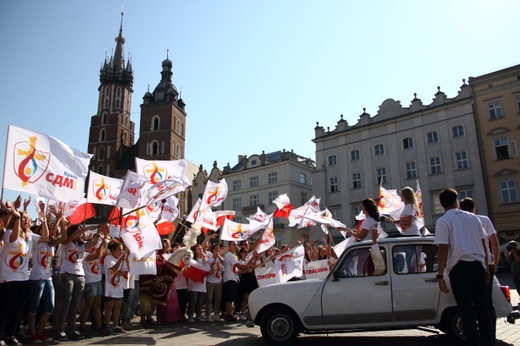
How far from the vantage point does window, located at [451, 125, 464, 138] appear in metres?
37.8

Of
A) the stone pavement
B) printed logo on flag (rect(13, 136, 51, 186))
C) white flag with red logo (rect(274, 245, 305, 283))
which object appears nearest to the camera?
printed logo on flag (rect(13, 136, 51, 186))

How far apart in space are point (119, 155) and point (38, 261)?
77181 millimetres

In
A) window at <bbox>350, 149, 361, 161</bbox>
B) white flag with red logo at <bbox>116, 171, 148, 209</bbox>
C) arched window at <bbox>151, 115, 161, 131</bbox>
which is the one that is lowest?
white flag with red logo at <bbox>116, 171, 148, 209</bbox>

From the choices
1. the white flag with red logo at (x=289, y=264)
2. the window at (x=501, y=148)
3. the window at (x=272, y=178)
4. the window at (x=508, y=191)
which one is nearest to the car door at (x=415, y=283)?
the white flag with red logo at (x=289, y=264)

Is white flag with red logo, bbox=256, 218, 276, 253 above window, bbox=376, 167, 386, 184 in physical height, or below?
below

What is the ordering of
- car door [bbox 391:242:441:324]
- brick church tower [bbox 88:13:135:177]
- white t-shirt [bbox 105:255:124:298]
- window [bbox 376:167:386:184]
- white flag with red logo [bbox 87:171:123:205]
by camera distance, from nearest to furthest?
1. car door [bbox 391:242:441:324]
2. white t-shirt [bbox 105:255:124:298]
3. white flag with red logo [bbox 87:171:123:205]
4. window [bbox 376:167:386:184]
5. brick church tower [bbox 88:13:135:177]

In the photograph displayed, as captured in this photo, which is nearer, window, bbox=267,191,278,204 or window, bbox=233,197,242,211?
window, bbox=267,191,278,204

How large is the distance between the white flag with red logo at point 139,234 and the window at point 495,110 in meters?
36.0

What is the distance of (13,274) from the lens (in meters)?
6.81

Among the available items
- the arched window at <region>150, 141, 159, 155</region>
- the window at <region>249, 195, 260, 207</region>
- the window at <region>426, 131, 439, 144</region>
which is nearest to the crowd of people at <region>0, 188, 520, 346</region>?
the window at <region>426, 131, 439, 144</region>

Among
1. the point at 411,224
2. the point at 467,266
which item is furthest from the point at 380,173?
the point at 467,266

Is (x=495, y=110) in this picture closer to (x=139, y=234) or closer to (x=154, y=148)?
(x=139, y=234)

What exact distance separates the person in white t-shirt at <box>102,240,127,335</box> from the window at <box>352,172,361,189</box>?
118ft

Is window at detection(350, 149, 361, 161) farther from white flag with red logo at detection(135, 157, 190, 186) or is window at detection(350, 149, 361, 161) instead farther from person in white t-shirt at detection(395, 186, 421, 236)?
person in white t-shirt at detection(395, 186, 421, 236)
